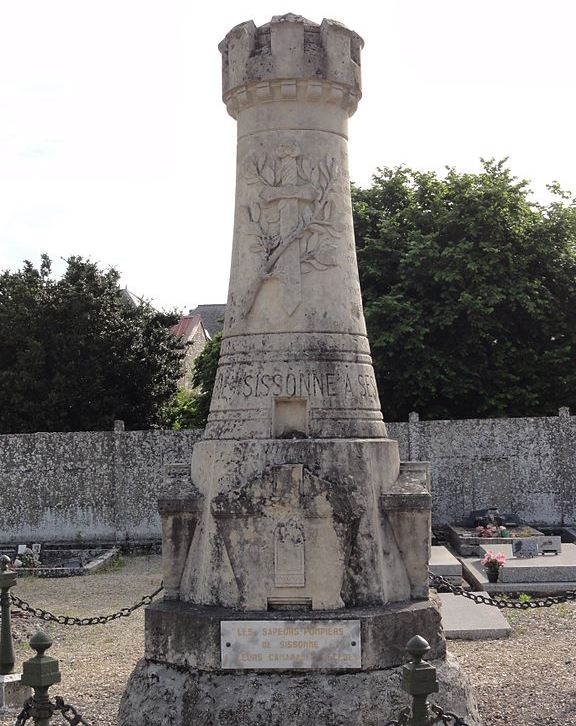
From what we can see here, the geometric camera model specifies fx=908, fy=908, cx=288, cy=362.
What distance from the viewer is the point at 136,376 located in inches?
971

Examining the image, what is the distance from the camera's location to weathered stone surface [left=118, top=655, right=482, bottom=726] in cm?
570

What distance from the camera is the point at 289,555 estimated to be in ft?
19.9

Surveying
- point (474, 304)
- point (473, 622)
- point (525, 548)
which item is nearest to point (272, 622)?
point (473, 622)

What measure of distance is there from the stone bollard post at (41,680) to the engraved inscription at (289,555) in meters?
1.64

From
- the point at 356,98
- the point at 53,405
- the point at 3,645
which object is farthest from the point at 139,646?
the point at 53,405

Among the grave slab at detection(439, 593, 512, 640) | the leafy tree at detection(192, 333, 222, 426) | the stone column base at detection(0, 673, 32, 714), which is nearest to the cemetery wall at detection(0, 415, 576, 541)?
the leafy tree at detection(192, 333, 222, 426)

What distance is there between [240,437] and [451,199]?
18246 mm

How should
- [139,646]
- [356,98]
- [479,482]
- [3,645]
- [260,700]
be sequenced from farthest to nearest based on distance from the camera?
1. [479,482]
2. [139,646]
3. [3,645]
4. [356,98]
5. [260,700]

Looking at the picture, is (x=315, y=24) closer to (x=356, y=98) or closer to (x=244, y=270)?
(x=356, y=98)

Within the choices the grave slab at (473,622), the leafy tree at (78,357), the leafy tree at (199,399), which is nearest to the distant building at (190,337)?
the leafy tree at (199,399)

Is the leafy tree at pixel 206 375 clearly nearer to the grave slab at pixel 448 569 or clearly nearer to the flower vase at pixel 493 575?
the grave slab at pixel 448 569

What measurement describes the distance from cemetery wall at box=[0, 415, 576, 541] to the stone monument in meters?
11.5

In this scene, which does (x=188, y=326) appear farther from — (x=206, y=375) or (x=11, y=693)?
(x=11, y=693)

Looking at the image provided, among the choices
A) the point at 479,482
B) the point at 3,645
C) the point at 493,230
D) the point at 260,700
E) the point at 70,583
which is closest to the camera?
the point at 260,700
